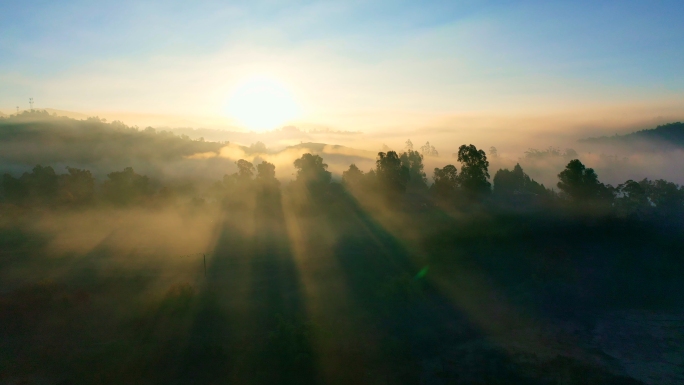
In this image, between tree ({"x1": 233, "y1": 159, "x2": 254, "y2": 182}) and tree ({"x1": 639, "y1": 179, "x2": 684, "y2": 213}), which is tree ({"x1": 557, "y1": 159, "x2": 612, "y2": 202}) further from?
tree ({"x1": 233, "y1": 159, "x2": 254, "y2": 182})

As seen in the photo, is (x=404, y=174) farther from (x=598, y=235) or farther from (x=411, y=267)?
(x=598, y=235)

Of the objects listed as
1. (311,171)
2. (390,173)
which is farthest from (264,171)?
(390,173)

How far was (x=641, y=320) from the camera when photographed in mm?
37469

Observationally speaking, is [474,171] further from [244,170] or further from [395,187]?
[244,170]

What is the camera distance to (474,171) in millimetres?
60750

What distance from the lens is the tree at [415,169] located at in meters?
79.7

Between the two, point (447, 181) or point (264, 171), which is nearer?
point (447, 181)

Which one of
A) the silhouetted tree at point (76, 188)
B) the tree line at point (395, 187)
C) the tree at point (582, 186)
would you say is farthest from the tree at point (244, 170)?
the tree at point (582, 186)

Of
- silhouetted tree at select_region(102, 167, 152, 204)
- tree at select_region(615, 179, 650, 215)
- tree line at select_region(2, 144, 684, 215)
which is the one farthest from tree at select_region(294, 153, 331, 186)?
tree at select_region(615, 179, 650, 215)

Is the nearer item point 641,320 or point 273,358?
point 273,358

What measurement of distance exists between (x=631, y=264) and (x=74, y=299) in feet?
189

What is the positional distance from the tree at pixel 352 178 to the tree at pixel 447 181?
12.0 metres

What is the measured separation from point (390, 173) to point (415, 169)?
19.8m

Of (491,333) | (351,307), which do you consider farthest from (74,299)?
(491,333)
